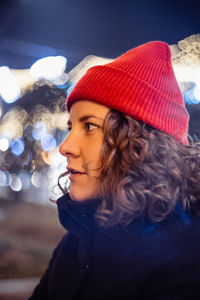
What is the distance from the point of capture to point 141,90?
37.3 inches

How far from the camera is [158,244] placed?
0.81 meters

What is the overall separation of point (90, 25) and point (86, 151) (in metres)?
1.58

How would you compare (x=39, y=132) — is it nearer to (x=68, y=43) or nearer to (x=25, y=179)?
(x=68, y=43)

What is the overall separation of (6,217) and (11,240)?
2.08 metres

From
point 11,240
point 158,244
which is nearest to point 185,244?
point 158,244

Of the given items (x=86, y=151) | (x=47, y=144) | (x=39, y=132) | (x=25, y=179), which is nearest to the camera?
(x=86, y=151)

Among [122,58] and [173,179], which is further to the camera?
[122,58]

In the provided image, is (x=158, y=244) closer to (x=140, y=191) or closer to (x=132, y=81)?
(x=140, y=191)

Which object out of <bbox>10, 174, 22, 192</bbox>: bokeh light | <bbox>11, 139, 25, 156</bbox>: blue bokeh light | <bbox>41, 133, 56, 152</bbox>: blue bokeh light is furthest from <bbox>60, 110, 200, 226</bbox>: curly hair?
<bbox>10, 174, 22, 192</bbox>: bokeh light

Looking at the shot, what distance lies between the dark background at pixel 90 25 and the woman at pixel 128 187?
949 mm

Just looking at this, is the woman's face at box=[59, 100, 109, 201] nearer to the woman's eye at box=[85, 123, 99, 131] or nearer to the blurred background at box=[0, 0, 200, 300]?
the woman's eye at box=[85, 123, 99, 131]

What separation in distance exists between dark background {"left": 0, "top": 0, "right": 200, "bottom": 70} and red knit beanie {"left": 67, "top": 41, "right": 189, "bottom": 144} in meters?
0.90

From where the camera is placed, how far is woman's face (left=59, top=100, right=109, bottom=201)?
917 millimetres

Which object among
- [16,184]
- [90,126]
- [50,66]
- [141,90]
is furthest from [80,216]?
[16,184]
